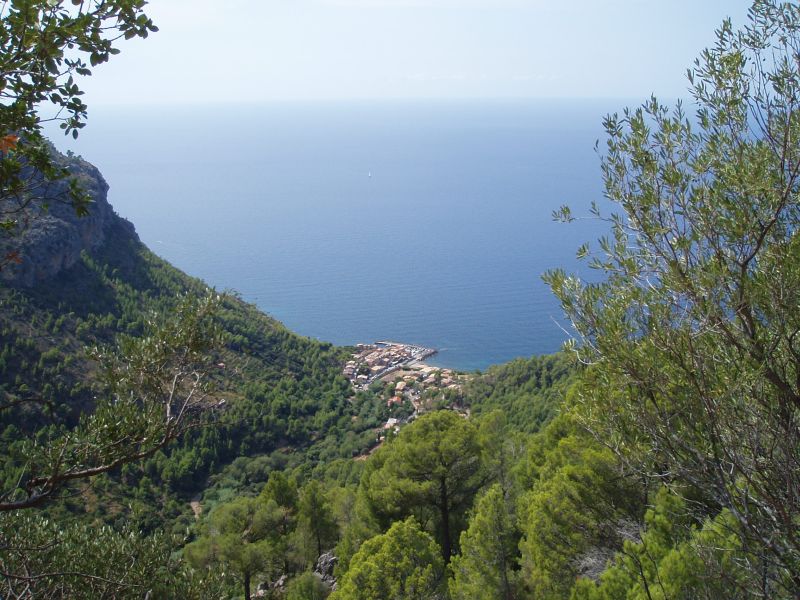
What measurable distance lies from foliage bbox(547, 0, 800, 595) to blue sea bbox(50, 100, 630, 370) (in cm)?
3806

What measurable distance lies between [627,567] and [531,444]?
16.5 ft

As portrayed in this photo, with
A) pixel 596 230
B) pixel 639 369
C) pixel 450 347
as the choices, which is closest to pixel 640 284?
pixel 639 369

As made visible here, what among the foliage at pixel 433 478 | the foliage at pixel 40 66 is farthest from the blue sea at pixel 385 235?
the foliage at pixel 40 66

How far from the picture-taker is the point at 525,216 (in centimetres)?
8112

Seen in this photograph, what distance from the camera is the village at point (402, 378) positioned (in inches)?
1132

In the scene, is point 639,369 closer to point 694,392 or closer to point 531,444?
point 694,392

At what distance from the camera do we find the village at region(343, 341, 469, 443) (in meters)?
28.8

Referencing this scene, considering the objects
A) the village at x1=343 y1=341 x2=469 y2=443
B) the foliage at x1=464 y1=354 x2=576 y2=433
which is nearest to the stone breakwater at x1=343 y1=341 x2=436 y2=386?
the village at x1=343 y1=341 x2=469 y2=443

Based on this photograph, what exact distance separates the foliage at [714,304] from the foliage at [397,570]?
3.99 meters

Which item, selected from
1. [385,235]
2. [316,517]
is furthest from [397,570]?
[385,235]

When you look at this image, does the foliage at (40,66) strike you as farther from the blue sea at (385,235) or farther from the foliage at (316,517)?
the blue sea at (385,235)

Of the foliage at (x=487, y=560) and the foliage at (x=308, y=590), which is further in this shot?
the foliage at (x=308, y=590)

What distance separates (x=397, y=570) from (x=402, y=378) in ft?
92.4

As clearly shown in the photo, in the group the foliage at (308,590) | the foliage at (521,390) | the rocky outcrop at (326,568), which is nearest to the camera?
the foliage at (308,590)
